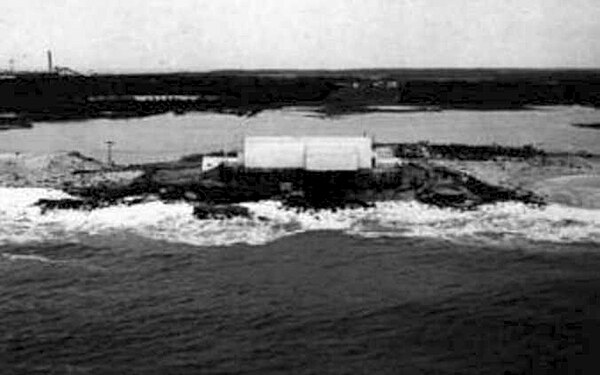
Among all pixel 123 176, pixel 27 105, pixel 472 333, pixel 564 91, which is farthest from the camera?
pixel 564 91

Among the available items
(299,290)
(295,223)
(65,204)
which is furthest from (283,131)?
(299,290)

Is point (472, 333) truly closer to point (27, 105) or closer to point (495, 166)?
point (495, 166)

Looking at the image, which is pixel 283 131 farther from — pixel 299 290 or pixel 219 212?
pixel 299 290

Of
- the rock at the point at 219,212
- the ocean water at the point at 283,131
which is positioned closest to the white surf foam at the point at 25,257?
the rock at the point at 219,212

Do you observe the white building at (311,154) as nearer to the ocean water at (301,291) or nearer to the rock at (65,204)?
the ocean water at (301,291)

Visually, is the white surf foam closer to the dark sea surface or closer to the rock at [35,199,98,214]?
the dark sea surface

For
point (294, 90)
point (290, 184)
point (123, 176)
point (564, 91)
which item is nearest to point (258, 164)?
point (290, 184)

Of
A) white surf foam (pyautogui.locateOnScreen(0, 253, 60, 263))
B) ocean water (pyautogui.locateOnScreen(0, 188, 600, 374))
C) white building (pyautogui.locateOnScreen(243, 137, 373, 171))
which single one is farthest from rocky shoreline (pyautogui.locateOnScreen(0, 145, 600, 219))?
white surf foam (pyautogui.locateOnScreen(0, 253, 60, 263))
